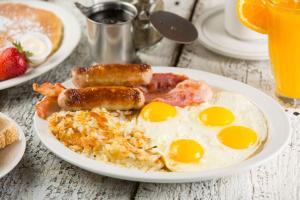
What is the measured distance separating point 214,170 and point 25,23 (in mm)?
1671

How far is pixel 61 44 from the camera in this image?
3.27 meters

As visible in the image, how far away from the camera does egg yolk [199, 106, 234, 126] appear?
8.36 feet

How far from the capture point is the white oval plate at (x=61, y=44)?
289 cm

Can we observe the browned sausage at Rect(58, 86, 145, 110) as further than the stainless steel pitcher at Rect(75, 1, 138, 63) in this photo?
No

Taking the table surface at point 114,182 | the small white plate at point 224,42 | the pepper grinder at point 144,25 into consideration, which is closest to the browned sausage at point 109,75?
the table surface at point 114,182

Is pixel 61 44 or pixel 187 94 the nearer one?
pixel 187 94

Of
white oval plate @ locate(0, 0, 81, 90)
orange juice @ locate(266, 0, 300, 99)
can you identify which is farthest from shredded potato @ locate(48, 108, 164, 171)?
orange juice @ locate(266, 0, 300, 99)

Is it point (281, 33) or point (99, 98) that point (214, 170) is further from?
point (281, 33)

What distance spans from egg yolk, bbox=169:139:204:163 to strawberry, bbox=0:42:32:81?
91 cm

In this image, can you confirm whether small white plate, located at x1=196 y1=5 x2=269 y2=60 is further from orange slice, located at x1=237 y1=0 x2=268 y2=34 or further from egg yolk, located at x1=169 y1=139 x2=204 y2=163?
egg yolk, located at x1=169 y1=139 x2=204 y2=163

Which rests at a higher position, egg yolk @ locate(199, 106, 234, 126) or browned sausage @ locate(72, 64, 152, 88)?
egg yolk @ locate(199, 106, 234, 126)

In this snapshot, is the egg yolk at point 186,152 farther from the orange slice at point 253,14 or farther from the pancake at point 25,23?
the pancake at point 25,23

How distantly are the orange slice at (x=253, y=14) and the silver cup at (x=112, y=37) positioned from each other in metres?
0.54

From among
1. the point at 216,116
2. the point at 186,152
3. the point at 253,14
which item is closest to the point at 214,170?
the point at 186,152
